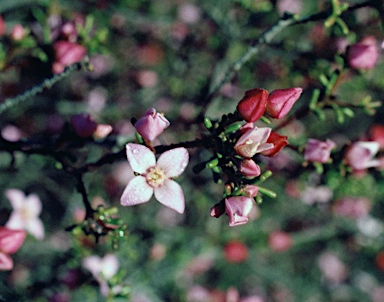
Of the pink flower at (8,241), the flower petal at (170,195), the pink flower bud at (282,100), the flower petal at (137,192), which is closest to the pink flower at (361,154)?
the pink flower bud at (282,100)

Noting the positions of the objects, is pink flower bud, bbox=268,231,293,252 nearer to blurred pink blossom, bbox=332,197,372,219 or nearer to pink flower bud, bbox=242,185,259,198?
blurred pink blossom, bbox=332,197,372,219

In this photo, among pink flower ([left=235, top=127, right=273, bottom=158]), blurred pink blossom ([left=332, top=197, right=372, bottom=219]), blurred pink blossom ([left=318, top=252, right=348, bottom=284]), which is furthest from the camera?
blurred pink blossom ([left=318, top=252, right=348, bottom=284])

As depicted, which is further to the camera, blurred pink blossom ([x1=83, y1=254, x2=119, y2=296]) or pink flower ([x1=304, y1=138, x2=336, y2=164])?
blurred pink blossom ([x1=83, y1=254, x2=119, y2=296])

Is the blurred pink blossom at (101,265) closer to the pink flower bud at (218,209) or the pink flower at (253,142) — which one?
the pink flower bud at (218,209)

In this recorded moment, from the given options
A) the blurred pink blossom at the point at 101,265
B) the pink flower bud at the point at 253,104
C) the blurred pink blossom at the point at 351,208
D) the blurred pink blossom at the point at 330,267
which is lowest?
the blurred pink blossom at the point at 330,267

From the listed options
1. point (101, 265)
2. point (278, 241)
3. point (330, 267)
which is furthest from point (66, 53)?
point (330, 267)

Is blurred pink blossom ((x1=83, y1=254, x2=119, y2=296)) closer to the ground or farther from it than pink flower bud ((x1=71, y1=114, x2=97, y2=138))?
closer to the ground

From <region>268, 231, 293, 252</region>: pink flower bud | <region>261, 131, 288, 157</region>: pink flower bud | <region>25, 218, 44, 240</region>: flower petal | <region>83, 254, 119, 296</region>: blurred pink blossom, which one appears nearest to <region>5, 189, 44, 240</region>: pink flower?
<region>25, 218, 44, 240</region>: flower petal

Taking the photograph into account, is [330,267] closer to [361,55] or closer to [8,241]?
[361,55]
